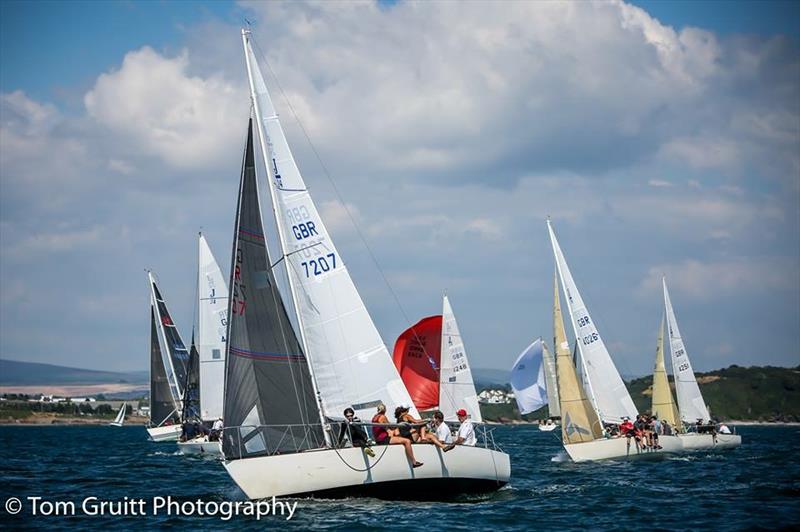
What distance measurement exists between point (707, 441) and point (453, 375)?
13604 millimetres

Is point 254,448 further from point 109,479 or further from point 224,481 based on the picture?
point 109,479

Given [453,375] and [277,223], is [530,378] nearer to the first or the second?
[453,375]

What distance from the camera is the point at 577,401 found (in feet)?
131

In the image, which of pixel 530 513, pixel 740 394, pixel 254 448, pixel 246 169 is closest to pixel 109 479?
pixel 254 448

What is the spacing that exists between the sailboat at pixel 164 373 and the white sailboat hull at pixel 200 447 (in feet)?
50.4

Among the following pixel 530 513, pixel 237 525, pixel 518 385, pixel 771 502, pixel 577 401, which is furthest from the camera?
pixel 518 385

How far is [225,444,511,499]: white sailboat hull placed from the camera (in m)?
21.4

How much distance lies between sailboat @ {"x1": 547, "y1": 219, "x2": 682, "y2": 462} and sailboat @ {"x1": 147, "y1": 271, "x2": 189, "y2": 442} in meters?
31.8

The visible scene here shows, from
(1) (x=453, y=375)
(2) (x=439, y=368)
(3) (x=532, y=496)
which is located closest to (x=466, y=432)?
(3) (x=532, y=496)

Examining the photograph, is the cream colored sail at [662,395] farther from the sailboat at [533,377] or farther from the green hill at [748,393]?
the green hill at [748,393]

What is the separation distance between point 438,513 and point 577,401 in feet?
65.4

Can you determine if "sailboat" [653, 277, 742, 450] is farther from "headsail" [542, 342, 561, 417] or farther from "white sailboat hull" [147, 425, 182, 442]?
"white sailboat hull" [147, 425, 182, 442]

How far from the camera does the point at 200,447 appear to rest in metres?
50.8

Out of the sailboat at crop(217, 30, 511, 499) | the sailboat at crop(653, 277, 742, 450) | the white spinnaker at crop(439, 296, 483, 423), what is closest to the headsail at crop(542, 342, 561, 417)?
the sailboat at crop(653, 277, 742, 450)
